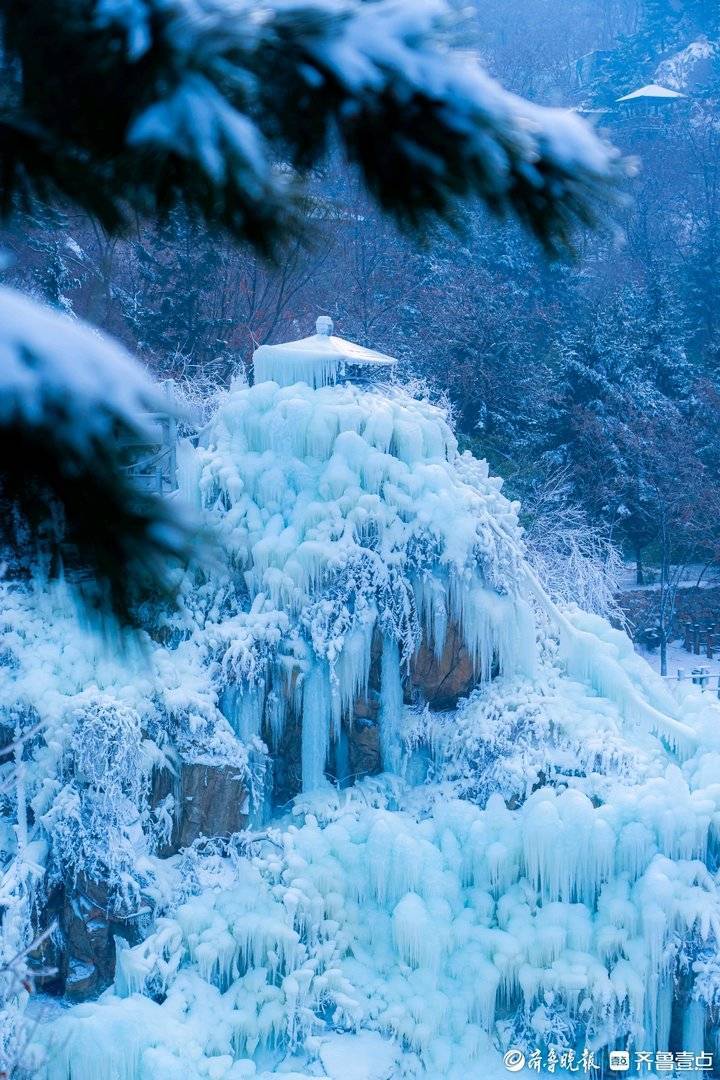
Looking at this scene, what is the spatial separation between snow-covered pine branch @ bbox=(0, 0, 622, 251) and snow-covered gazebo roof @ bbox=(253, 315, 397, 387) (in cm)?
770

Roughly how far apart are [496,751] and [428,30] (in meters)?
7.06

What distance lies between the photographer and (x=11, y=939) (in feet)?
19.7

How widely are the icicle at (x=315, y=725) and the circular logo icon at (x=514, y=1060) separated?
2379 millimetres

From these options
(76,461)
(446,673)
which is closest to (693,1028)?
(446,673)

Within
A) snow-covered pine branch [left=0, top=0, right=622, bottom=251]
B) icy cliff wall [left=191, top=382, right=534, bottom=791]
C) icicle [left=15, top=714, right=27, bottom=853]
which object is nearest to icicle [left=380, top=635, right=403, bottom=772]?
icy cliff wall [left=191, top=382, right=534, bottom=791]

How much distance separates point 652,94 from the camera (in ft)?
88.6

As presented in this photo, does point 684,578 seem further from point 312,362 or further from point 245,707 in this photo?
point 245,707

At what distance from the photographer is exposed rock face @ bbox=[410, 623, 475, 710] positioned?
8.12m

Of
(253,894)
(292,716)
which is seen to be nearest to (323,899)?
(253,894)

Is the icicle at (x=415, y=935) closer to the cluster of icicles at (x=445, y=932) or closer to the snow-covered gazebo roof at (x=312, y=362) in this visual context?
the cluster of icicles at (x=445, y=932)

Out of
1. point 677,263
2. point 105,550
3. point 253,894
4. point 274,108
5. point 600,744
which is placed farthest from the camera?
point 677,263

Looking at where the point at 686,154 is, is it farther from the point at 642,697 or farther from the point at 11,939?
the point at 11,939

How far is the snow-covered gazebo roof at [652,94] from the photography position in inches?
1061

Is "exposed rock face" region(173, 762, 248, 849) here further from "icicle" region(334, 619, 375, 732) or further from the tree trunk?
the tree trunk
